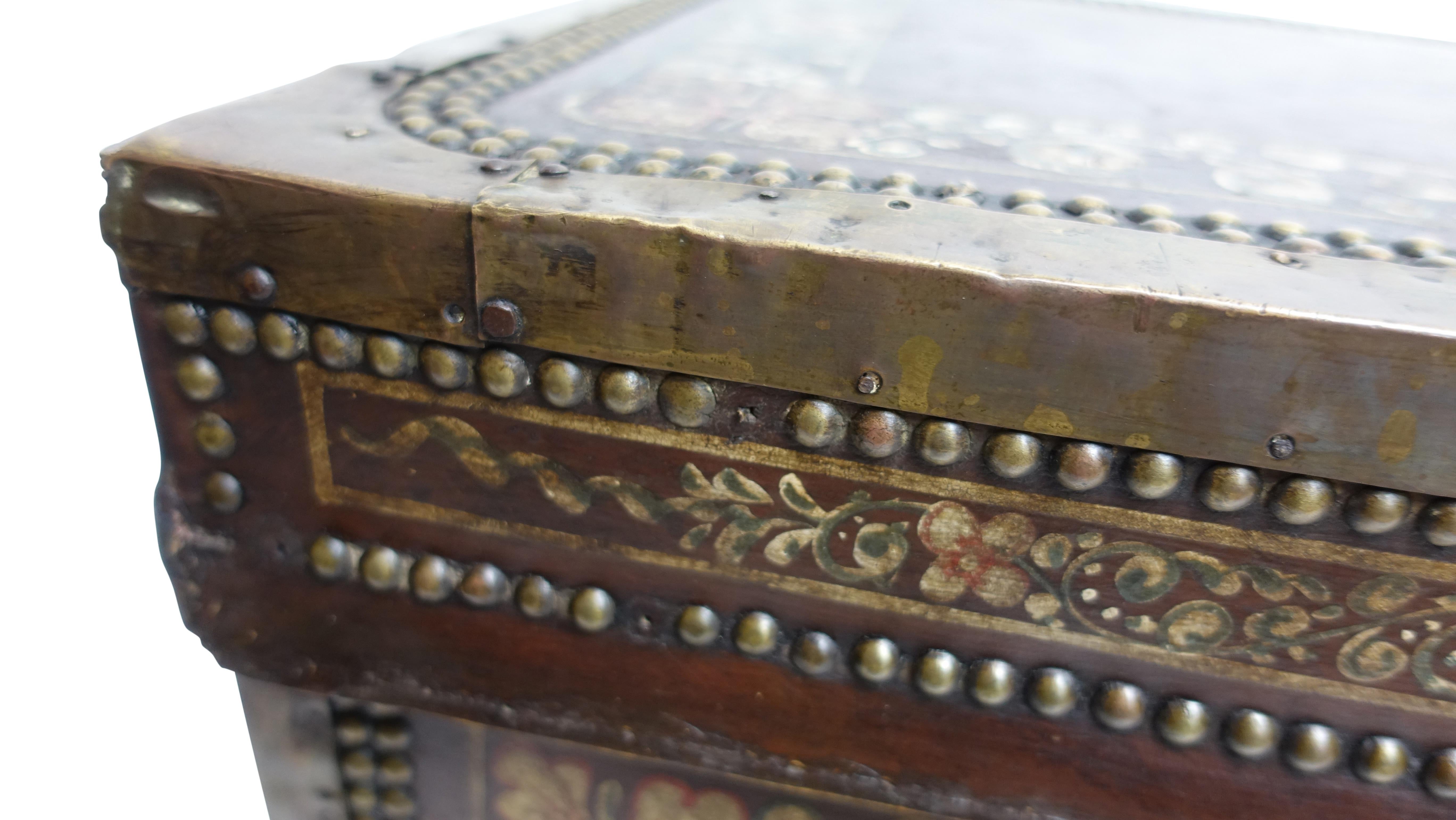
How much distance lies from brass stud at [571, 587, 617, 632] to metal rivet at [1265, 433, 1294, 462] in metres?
0.39

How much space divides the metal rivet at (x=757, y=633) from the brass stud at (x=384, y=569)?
0.23 metres

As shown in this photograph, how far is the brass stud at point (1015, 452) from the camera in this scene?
54cm

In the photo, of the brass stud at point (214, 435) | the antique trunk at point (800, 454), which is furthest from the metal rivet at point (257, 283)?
the brass stud at point (214, 435)

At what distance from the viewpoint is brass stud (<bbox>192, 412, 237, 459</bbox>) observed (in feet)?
2.18

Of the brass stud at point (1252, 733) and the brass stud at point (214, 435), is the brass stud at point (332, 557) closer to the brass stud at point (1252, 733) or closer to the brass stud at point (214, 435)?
the brass stud at point (214, 435)

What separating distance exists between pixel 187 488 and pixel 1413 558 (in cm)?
75

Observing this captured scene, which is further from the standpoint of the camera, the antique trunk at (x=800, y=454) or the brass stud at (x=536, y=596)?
the brass stud at (x=536, y=596)

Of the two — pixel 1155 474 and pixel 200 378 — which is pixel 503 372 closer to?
pixel 200 378

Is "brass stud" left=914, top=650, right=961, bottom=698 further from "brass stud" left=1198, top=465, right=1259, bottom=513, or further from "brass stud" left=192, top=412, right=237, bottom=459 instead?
"brass stud" left=192, top=412, right=237, bottom=459

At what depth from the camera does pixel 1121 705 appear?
1.93 feet

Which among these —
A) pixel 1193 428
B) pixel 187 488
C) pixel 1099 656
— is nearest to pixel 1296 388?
pixel 1193 428

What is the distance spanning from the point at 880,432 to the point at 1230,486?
18cm

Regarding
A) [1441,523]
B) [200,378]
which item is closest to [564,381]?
[200,378]

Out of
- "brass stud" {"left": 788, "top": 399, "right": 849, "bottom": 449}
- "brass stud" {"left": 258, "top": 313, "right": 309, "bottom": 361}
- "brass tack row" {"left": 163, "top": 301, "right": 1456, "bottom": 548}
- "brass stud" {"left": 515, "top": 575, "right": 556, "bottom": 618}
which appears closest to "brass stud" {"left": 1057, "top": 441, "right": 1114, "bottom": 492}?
"brass tack row" {"left": 163, "top": 301, "right": 1456, "bottom": 548}
